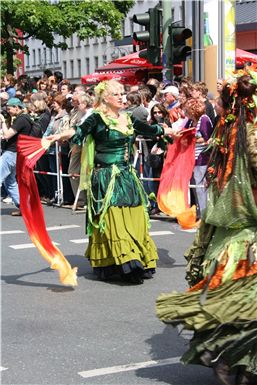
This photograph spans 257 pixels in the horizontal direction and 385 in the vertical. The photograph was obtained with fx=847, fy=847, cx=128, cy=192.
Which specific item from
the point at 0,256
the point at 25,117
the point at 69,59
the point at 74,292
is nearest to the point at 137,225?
the point at 74,292

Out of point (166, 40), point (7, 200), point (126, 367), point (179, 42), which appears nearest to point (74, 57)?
point (7, 200)

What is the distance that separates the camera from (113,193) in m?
7.95

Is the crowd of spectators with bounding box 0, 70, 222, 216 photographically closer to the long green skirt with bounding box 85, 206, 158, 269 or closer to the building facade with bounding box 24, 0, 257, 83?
the long green skirt with bounding box 85, 206, 158, 269

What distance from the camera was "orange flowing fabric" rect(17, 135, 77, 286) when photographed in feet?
25.2

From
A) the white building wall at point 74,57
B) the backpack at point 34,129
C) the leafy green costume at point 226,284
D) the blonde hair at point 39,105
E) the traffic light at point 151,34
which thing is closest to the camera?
the leafy green costume at point 226,284

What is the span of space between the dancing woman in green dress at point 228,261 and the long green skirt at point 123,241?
2.51 m

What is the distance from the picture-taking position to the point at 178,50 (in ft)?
44.8

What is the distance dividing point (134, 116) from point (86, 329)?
518cm

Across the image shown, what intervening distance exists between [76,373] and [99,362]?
0.26 metres

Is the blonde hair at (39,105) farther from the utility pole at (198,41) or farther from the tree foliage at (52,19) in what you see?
the tree foliage at (52,19)

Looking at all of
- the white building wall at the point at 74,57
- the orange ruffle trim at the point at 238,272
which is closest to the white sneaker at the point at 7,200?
the orange ruffle trim at the point at 238,272

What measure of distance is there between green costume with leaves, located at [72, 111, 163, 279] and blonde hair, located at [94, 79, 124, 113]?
87 millimetres

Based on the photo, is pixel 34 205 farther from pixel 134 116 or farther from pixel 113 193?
pixel 134 116

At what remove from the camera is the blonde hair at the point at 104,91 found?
7883 millimetres
